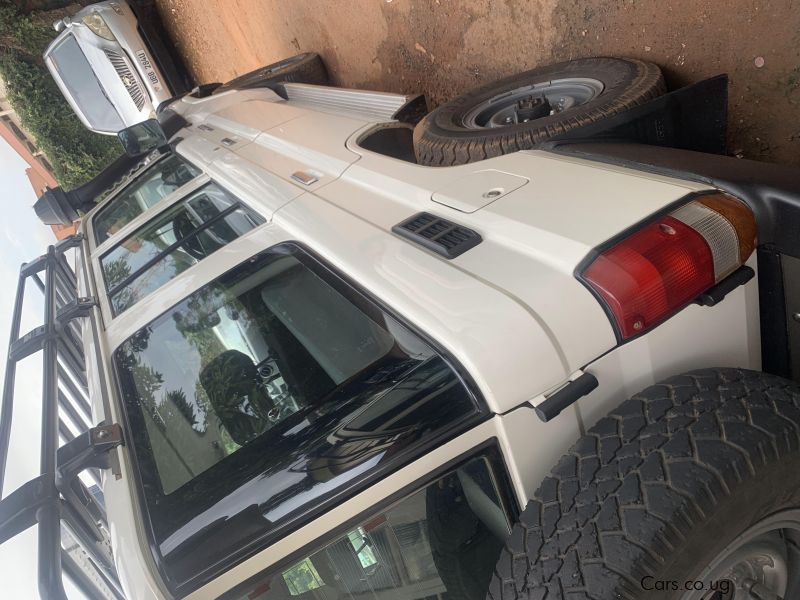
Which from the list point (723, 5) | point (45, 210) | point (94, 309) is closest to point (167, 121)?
point (45, 210)

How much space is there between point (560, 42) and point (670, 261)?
2068 millimetres

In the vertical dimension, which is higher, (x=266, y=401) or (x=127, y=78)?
(x=127, y=78)

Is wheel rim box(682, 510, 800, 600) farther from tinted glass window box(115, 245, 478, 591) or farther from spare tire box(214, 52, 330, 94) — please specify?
spare tire box(214, 52, 330, 94)

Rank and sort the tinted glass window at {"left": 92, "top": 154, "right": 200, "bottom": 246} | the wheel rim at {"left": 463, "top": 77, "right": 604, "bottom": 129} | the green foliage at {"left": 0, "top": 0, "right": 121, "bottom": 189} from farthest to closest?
the green foliage at {"left": 0, "top": 0, "right": 121, "bottom": 189}
the tinted glass window at {"left": 92, "top": 154, "right": 200, "bottom": 246}
the wheel rim at {"left": 463, "top": 77, "right": 604, "bottom": 129}

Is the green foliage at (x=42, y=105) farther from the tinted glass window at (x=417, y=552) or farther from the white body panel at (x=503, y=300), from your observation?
the tinted glass window at (x=417, y=552)

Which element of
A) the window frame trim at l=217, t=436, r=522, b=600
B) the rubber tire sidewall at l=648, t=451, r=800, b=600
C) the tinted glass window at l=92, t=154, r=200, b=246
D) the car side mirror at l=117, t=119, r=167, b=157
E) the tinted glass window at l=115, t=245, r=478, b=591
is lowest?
the rubber tire sidewall at l=648, t=451, r=800, b=600

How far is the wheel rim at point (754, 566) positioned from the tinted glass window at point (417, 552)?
0.42 meters

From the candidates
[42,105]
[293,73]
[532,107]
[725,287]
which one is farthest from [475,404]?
[42,105]

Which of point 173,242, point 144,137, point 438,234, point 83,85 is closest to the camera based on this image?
point 438,234

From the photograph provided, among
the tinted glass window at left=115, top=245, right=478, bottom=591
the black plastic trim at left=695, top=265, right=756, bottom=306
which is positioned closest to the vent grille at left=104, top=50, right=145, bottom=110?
the tinted glass window at left=115, top=245, right=478, bottom=591

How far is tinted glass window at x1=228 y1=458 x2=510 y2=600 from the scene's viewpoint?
1.22m

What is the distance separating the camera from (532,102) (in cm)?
245

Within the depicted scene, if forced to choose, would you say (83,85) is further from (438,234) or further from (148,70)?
(438,234)

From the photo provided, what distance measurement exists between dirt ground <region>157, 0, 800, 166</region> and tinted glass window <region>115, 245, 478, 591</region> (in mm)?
1749
